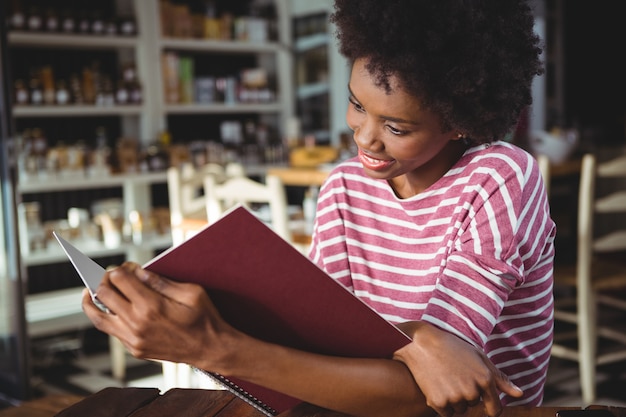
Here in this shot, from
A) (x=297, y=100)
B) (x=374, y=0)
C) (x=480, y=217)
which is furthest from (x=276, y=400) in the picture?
(x=297, y=100)

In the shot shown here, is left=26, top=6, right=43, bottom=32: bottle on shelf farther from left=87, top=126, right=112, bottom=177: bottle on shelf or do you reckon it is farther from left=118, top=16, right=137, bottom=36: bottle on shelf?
left=87, top=126, right=112, bottom=177: bottle on shelf

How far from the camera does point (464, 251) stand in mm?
834

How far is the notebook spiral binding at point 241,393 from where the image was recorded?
2.51ft

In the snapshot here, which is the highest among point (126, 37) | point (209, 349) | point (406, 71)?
point (126, 37)

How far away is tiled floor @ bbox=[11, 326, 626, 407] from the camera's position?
8.86ft

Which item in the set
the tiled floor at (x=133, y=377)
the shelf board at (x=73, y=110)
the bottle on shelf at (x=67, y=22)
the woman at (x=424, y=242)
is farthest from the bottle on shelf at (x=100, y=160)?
the woman at (x=424, y=242)

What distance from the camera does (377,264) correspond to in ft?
3.22

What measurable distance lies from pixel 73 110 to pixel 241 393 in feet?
9.66

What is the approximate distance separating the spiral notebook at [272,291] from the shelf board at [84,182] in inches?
110

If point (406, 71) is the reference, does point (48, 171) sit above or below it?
below

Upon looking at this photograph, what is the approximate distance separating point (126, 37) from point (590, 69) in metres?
4.12

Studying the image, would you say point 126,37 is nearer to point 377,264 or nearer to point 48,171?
point 48,171

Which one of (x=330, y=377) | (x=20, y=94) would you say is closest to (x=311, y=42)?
(x=20, y=94)

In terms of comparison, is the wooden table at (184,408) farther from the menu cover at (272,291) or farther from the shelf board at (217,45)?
the shelf board at (217,45)
